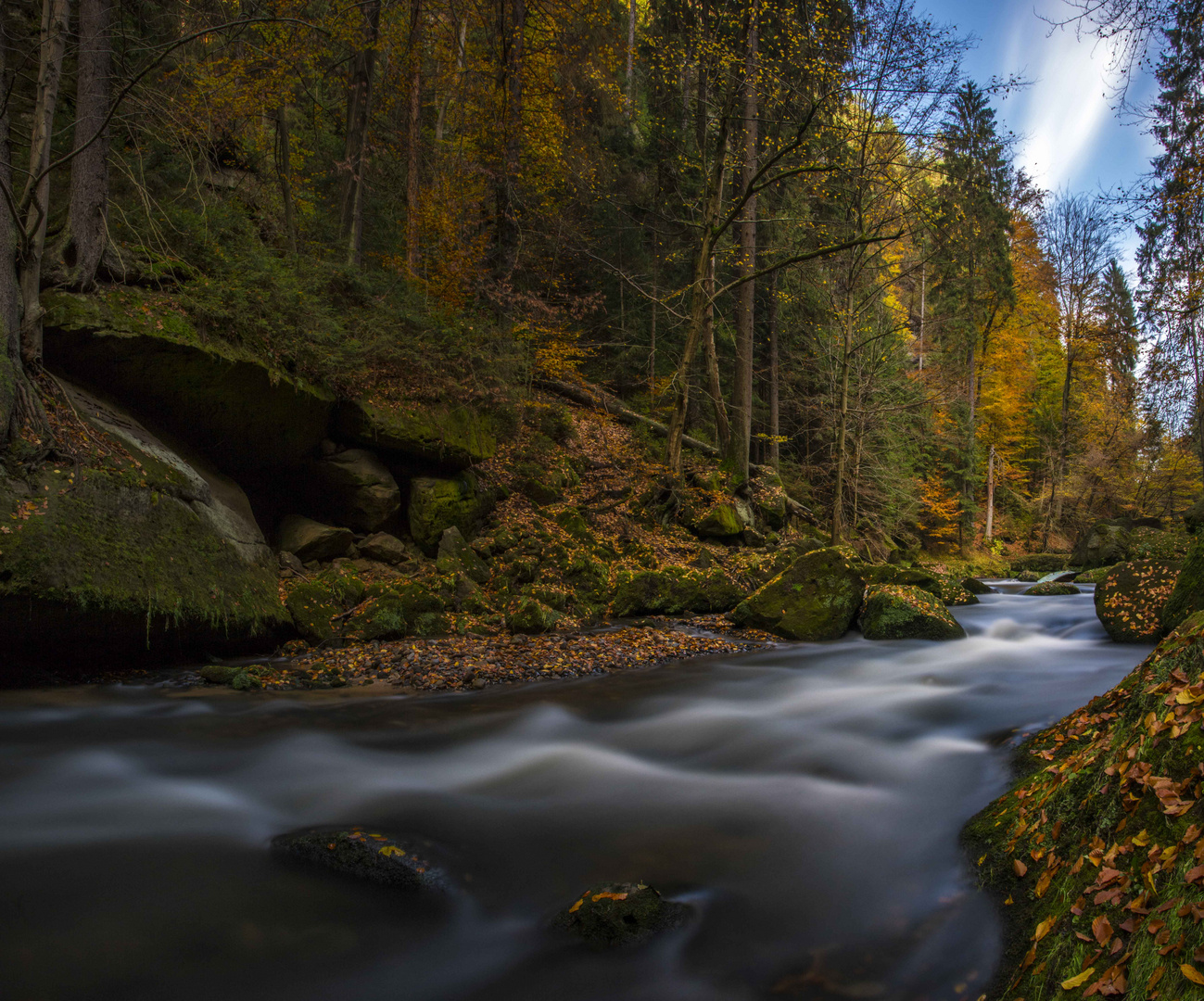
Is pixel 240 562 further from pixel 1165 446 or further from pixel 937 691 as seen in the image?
pixel 1165 446

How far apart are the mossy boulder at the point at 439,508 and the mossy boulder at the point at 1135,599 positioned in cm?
901

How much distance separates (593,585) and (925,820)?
21.1 ft

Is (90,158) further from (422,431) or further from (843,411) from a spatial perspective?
(843,411)

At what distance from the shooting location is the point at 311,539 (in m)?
9.22

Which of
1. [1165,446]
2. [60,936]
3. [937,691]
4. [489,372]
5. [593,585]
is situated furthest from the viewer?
[1165,446]

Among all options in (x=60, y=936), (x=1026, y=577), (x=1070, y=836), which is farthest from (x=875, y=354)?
(x=60, y=936)

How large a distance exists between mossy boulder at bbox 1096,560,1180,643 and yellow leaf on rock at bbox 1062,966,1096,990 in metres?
7.89

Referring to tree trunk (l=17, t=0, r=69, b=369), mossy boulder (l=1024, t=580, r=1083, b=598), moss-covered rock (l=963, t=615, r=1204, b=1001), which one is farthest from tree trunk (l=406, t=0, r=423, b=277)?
Result: mossy boulder (l=1024, t=580, r=1083, b=598)

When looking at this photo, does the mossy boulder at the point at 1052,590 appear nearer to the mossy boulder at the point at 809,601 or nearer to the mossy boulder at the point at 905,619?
the mossy boulder at the point at 905,619

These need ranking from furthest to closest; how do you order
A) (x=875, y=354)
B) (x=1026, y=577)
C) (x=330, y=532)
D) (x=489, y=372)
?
1. (x=1026, y=577)
2. (x=875, y=354)
3. (x=489, y=372)
4. (x=330, y=532)

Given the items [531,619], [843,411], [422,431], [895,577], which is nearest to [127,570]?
[531,619]

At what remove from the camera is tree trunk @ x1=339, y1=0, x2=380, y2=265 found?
13.4 metres

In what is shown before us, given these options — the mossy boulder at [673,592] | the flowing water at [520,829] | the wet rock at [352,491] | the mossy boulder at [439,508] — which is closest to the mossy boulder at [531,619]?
the mossy boulder at [673,592]

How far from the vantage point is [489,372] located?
12.1 meters
